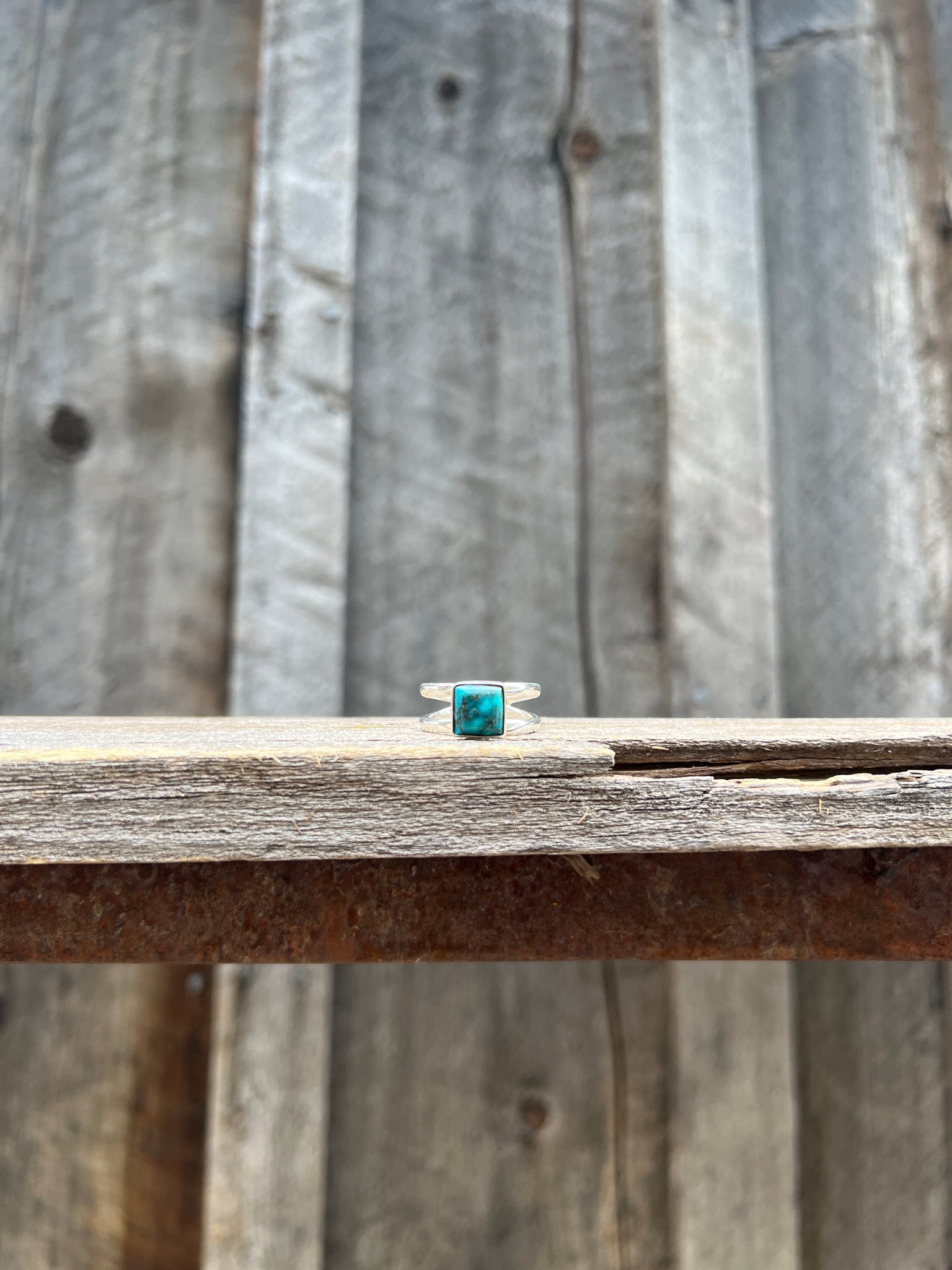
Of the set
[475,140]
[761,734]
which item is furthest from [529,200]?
[761,734]

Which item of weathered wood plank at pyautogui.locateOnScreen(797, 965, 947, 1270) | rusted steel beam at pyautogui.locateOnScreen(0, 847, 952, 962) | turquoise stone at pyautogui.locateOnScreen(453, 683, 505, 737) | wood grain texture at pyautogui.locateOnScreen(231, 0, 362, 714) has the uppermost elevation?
wood grain texture at pyautogui.locateOnScreen(231, 0, 362, 714)

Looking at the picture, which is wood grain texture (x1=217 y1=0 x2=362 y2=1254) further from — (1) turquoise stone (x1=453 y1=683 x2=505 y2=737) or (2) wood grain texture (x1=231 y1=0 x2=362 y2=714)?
(1) turquoise stone (x1=453 y1=683 x2=505 y2=737)

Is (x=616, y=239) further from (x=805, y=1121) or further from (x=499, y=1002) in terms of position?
(x=805, y=1121)

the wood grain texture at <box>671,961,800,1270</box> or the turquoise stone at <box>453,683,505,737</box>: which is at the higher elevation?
the turquoise stone at <box>453,683,505,737</box>

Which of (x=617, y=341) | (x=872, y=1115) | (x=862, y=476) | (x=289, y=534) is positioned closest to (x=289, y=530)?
(x=289, y=534)

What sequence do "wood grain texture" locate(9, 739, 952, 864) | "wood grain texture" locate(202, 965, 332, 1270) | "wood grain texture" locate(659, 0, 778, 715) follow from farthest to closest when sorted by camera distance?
"wood grain texture" locate(659, 0, 778, 715) < "wood grain texture" locate(202, 965, 332, 1270) < "wood grain texture" locate(9, 739, 952, 864)

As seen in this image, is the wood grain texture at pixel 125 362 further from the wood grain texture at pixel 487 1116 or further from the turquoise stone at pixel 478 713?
the turquoise stone at pixel 478 713

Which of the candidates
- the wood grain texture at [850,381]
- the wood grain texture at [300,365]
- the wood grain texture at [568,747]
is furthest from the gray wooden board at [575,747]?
the wood grain texture at [850,381]

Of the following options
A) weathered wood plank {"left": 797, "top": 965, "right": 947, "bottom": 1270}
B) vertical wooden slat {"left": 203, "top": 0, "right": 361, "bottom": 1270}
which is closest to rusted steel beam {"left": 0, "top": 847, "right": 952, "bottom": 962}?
vertical wooden slat {"left": 203, "top": 0, "right": 361, "bottom": 1270}
